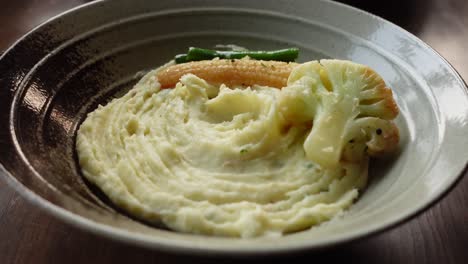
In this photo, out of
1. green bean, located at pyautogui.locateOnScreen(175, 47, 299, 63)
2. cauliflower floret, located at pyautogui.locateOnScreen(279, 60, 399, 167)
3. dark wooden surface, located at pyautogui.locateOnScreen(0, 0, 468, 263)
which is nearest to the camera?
dark wooden surface, located at pyautogui.locateOnScreen(0, 0, 468, 263)

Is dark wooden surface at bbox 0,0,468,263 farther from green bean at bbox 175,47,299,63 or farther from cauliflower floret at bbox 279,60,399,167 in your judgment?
green bean at bbox 175,47,299,63

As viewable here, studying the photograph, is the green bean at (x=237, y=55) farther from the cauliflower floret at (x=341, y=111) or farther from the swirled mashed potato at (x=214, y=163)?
the cauliflower floret at (x=341, y=111)

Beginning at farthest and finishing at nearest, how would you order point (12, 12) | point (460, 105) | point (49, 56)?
point (12, 12), point (49, 56), point (460, 105)

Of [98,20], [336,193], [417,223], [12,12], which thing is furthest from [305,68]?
[12,12]

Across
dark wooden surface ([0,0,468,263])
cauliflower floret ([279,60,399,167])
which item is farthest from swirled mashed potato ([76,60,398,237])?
dark wooden surface ([0,0,468,263])

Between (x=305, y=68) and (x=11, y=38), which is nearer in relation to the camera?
(x=305, y=68)

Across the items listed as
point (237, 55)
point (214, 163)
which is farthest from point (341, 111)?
point (237, 55)

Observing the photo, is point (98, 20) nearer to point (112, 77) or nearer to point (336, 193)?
point (112, 77)
